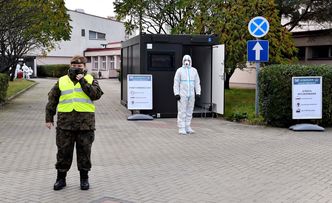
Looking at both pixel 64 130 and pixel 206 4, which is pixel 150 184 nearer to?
pixel 64 130

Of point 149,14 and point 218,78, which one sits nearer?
point 218,78

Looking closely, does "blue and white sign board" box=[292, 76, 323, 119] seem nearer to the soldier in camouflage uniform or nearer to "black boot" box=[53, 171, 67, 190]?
the soldier in camouflage uniform

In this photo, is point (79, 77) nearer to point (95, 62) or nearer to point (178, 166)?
point (178, 166)

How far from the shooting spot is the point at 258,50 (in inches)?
509

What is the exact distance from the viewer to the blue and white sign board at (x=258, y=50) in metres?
12.9

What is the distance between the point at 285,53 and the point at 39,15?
10384mm

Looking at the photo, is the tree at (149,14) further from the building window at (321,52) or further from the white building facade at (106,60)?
the white building facade at (106,60)


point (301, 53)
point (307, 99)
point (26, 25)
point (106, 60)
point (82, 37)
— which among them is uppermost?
point (82, 37)

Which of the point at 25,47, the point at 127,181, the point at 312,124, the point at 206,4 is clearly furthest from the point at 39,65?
the point at 127,181

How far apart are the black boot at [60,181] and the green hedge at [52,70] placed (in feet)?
162

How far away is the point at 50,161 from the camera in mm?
8023

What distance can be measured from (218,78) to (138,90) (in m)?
2.56

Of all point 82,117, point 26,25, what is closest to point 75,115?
point 82,117

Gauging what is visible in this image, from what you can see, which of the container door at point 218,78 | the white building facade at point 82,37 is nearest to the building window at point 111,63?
the white building facade at point 82,37
